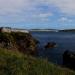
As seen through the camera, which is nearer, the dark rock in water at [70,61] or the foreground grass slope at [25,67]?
the foreground grass slope at [25,67]

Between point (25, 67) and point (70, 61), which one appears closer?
point (25, 67)

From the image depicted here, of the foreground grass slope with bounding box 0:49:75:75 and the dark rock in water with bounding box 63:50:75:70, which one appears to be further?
the dark rock in water with bounding box 63:50:75:70

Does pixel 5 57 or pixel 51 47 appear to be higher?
pixel 5 57

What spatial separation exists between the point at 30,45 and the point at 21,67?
4974cm

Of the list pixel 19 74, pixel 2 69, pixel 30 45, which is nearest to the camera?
pixel 19 74

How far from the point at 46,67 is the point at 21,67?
1.03 m

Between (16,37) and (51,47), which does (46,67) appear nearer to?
(16,37)

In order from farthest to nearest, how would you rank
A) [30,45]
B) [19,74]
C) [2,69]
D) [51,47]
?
1. [51,47]
2. [30,45]
3. [2,69]
4. [19,74]

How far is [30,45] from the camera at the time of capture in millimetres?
61406

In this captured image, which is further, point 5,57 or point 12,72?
point 5,57

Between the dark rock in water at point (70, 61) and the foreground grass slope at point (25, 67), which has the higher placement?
the foreground grass slope at point (25, 67)

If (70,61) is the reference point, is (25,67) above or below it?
above

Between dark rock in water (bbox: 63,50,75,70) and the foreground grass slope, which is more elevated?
the foreground grass slope

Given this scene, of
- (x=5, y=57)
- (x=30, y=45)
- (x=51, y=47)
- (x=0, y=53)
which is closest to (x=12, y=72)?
(x=5, y=57)
